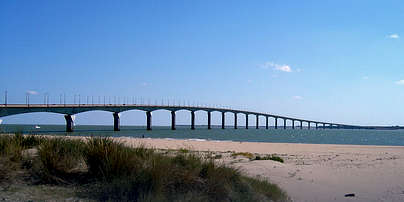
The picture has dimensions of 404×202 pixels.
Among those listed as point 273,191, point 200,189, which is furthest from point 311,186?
point 200,189

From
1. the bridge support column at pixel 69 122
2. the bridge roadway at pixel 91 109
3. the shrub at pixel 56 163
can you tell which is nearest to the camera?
the shrub at pixel 56 163

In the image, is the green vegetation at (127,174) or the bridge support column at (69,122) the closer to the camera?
the green vegetation at (127,174)

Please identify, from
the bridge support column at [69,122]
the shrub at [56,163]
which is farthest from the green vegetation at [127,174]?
the bridge support column at [69,122]

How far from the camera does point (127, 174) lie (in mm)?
8539

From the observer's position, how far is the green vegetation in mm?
8062

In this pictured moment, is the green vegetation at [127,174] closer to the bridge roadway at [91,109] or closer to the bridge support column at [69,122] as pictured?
the bridge roadway at [91,109]

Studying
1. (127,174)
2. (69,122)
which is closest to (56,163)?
(127,174)

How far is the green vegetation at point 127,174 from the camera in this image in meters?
8.06

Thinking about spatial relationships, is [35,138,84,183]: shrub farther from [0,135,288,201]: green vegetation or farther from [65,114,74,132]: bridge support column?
[65,114,74,132]: bridge support column

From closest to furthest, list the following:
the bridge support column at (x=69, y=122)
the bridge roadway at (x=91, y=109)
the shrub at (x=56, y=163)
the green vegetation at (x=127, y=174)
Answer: the green vegetation at (x=127, y=174)
the shrub at (x=56, y=163)
the bridge roadway at (x=91, y=109)
the bridge support column at (x=69, y=122)

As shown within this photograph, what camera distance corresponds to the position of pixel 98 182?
8.51 metres

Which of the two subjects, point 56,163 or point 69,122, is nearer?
point 56,163

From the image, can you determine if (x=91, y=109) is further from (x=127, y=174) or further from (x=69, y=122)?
(x=127, y=174)

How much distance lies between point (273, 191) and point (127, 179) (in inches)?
161
